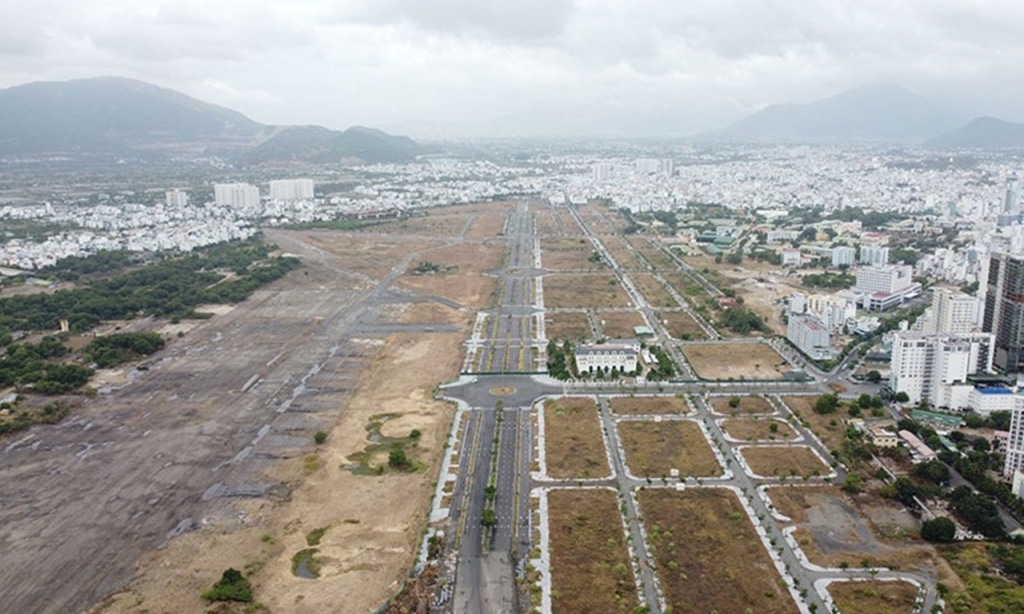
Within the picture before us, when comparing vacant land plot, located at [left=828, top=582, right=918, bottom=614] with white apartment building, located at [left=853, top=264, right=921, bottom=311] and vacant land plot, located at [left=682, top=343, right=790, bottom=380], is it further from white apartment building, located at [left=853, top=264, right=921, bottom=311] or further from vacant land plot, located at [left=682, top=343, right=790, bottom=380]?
white apartment building, located at [left=853, top=264, right=921, bottom=311]

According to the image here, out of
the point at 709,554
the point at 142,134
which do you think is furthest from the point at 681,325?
the point at 142,134

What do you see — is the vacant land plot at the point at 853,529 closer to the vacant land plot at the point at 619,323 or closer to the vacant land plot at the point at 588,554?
the vacant land plot at the point at 588,554

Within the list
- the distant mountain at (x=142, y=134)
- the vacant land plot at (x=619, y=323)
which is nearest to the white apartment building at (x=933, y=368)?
the vacant land plot at (x=619, y=323)

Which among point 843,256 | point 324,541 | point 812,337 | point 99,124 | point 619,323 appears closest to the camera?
point 324,541

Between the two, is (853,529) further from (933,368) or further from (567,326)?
(567,326)

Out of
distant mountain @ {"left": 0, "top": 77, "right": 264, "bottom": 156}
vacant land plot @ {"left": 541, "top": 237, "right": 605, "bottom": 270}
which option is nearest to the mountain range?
distant mountain @ {"left": 0, "top": 77, "right": 264, "bottom": 156}

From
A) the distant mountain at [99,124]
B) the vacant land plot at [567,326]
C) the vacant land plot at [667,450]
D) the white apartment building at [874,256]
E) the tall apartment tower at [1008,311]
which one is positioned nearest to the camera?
the vacant land plot at [667,450]

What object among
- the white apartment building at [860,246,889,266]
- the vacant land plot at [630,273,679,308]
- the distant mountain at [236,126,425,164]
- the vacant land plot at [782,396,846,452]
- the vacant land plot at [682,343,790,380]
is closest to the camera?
the vacant land plot at [782,396,846,452]
